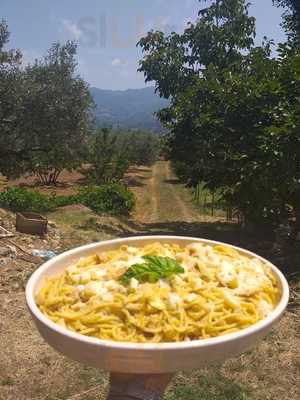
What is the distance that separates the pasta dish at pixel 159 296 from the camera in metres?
1.75

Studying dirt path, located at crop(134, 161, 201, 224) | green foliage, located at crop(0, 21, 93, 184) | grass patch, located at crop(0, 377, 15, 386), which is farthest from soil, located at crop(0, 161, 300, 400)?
dirt path, located at crop(134, 161, 201, 224)

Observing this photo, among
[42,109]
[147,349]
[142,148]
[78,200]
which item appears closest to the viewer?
[147,349]

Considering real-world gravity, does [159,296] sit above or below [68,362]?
above

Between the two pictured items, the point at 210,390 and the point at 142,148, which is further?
the point at 142,148

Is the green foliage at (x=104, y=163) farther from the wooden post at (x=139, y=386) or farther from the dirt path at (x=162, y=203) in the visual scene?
the wooden post at (x=139, y=386)

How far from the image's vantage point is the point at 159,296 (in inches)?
72.4

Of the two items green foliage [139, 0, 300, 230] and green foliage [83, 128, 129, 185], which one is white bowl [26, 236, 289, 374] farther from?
green foliage [83, 128, 129, 185]

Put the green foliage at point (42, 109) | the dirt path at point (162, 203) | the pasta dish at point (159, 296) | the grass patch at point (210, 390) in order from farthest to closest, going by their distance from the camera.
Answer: the dirt path at point (162, 203)
the green foliage at point (42, 109)
the grass patch at point (210, 390)
the pasta dish at point (159, 296)

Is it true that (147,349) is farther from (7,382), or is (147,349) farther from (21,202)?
(21,202)

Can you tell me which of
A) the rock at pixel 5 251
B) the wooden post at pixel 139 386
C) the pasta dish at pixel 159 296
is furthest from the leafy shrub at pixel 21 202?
the wooden post at pixel 139 386

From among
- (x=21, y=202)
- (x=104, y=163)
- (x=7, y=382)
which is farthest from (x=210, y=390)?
(x=104, y=163)

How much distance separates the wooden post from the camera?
5.83ft

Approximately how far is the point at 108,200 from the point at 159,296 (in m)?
20.7

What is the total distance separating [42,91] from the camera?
1593 cm
